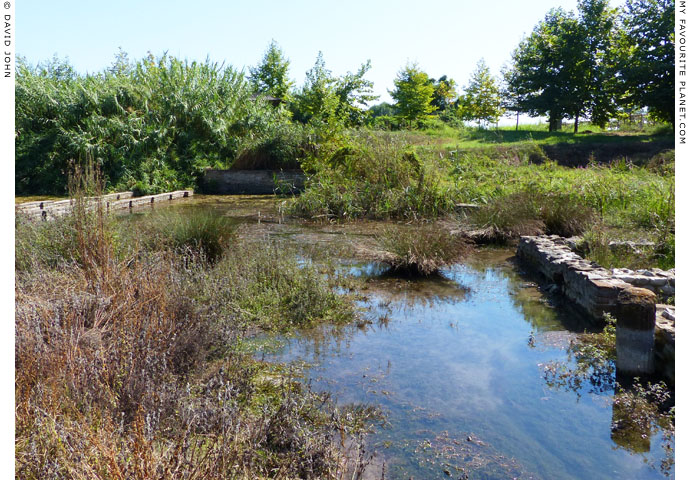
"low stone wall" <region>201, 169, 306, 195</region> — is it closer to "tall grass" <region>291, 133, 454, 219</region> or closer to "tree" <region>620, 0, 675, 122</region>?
"tall grass" <region>291, 133, 454, 219</region>

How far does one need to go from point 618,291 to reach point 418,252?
8.84 feet

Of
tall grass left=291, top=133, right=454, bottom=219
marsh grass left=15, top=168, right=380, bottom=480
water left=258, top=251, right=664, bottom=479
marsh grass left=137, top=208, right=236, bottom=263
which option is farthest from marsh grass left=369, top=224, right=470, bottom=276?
tall grass left=291, top=133, right=454, bottom=219

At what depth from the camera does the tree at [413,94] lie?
111ft

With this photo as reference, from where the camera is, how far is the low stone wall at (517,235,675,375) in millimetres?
4062

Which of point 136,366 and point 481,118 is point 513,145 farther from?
point 136,366

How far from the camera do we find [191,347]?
3.91 m

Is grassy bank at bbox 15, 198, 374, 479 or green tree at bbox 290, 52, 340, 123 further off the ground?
green tree at bbox 290, 52, 340, 123

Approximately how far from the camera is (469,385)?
13.6ft

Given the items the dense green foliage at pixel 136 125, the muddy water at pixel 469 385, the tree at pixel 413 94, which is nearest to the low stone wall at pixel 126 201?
the dense green foliage at pixel 136 125

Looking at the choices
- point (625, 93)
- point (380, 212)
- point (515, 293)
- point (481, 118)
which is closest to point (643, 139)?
point (625, 93)

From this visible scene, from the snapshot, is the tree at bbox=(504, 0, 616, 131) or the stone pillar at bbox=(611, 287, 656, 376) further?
the tree at bbox=(504, 0, 616, 131)

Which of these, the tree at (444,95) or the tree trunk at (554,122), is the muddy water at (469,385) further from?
the tree at (444,95)

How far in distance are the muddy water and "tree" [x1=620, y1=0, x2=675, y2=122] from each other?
23.5 m

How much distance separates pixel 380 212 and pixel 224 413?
10089mm
